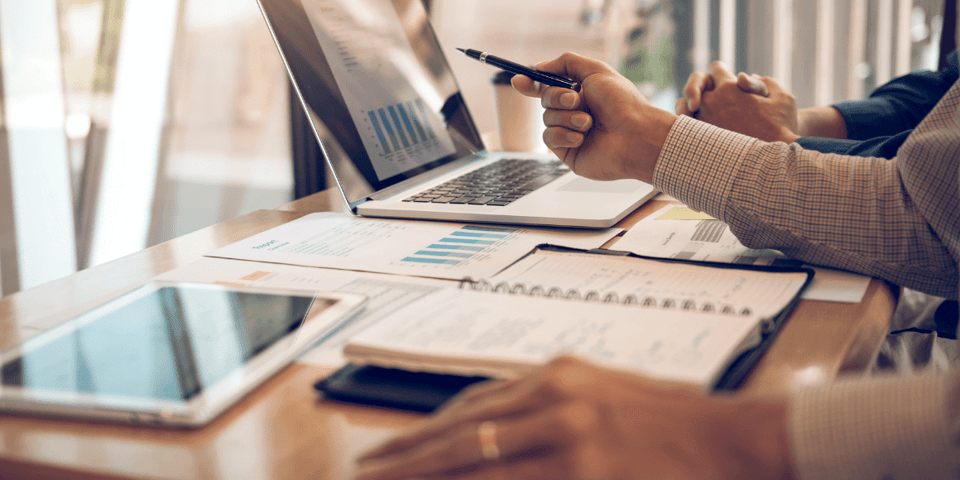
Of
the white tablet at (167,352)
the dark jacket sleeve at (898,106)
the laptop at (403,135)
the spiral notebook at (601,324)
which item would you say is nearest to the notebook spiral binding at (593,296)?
the spiral notebook at (601,324)

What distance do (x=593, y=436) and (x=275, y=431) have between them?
0.61 ft

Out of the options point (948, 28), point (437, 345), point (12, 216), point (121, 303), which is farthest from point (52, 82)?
point (948, 28)

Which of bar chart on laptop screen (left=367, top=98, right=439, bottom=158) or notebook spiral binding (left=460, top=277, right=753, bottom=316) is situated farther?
bar chart on laptop screen (left=367, top=98, right=439, bottom=158)

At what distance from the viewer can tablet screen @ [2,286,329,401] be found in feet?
1.45

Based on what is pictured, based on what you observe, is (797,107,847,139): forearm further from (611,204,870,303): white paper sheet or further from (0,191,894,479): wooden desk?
(0,191,894,479): wooden desk

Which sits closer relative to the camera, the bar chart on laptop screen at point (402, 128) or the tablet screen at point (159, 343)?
the tablet screen at point (159, 343)

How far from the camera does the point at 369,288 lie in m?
0.64

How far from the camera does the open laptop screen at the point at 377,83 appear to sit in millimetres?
936

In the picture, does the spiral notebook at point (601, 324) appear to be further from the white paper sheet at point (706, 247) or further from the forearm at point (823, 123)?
the forearm at point (823, 123)

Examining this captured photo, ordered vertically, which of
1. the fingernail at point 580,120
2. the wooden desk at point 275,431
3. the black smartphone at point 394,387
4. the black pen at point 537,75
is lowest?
the wooden desk at point 275,431

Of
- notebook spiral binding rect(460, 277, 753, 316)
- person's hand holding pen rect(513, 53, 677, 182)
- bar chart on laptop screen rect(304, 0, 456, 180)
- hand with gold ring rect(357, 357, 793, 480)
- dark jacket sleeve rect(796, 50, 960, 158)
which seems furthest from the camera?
dark jacket sleeve rect(796, 50, 960, 158)

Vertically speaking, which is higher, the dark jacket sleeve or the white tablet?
the dark jacket sleeve

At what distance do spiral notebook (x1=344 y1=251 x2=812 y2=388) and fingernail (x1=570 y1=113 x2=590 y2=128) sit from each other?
233 millimetres

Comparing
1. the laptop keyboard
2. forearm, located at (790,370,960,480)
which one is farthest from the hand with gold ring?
the laptop keyboard
